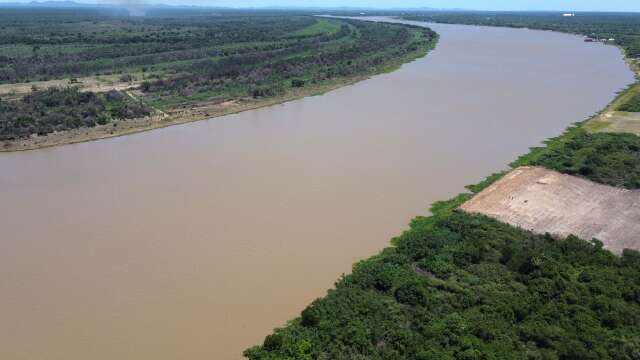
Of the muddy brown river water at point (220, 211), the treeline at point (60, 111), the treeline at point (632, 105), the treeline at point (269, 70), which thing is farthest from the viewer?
the treeline at point (269, 70)

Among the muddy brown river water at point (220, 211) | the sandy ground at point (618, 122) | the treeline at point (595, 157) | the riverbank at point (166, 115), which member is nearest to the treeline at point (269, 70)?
the riverbank at point (166, 115)

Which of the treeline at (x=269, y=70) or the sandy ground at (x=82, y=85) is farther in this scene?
the treeline at (x=269, y=70)

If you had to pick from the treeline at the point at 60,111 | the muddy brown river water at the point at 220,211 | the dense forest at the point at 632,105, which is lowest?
the muddy brown river water at the point at 220,211

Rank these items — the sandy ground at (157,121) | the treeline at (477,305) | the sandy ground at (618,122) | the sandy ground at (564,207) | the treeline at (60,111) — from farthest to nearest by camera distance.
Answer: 1. the treeline at (60,111)
2. the sandy ground at (618,122)
3. the sandy ground at (157,121)
4. the sandy ground at (564,207)
5. the treeline at (477,305)

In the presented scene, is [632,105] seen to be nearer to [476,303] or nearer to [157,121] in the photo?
[476,303]

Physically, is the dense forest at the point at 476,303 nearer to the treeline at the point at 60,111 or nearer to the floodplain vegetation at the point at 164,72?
the floodplain vegetation at the point at 164,72

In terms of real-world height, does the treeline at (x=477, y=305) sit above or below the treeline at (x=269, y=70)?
below

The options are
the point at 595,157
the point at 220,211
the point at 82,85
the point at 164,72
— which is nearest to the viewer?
the point at 220,211

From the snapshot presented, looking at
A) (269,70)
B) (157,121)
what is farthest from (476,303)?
(269,70)
